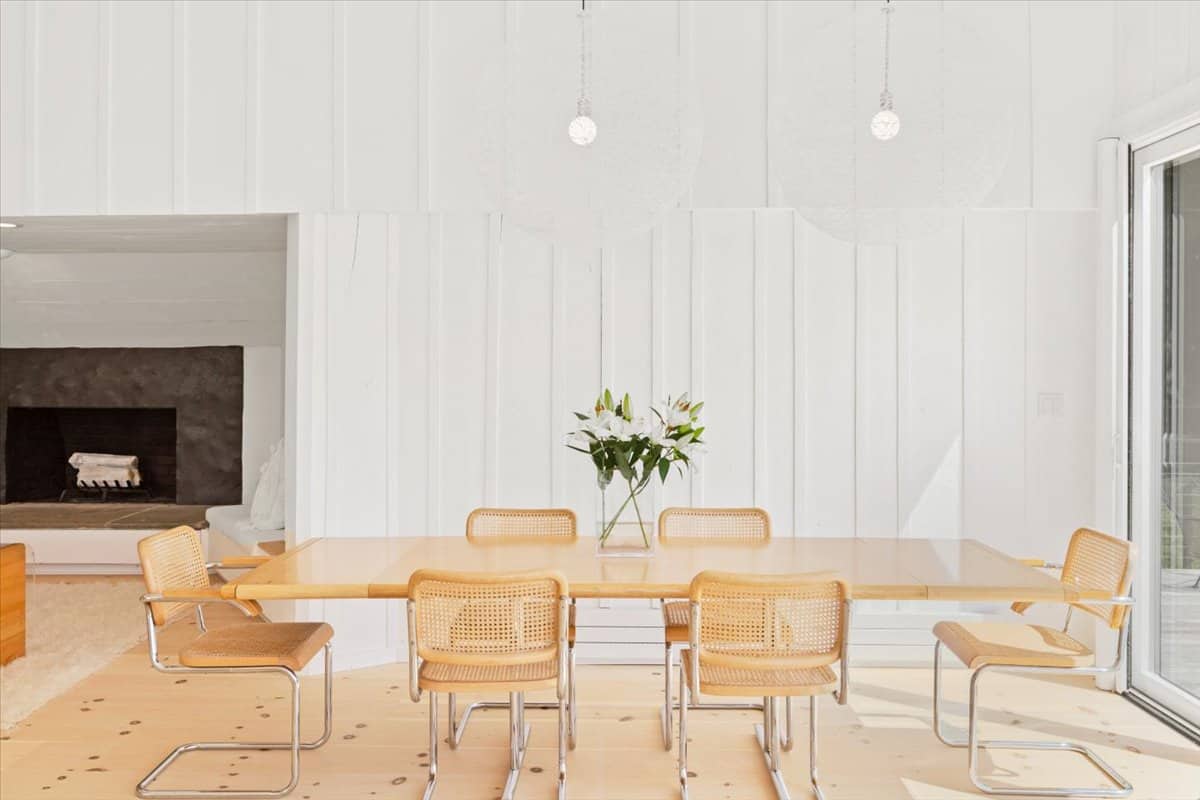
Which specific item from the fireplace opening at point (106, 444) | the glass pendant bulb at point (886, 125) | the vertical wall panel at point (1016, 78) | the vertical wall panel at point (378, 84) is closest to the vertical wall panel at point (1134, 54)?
the vertical wall panel at point (1016, 78)

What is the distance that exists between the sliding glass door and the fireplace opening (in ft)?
22.0

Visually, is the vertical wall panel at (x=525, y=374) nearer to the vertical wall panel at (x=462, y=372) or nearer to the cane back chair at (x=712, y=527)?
the vertical wall panel at (x=462, y=372)

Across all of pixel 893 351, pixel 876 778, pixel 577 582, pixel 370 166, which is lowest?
pixel 876 778

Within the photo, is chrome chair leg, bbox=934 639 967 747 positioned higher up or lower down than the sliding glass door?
lower down

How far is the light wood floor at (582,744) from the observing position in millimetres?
2869

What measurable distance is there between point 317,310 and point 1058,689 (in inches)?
151

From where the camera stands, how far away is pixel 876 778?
295 cm

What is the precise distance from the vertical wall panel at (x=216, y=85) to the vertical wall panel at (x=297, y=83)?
0.11 meters

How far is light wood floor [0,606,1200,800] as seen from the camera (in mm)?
2869

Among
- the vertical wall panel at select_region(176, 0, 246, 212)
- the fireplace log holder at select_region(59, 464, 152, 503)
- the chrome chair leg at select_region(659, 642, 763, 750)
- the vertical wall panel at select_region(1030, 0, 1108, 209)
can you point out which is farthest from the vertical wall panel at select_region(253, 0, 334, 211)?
the fireplace log holder at select_region(59, 464, 152, 503)

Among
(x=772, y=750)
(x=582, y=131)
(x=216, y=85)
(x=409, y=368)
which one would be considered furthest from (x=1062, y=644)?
(x=216, y=85)

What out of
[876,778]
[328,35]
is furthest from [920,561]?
[328,35]

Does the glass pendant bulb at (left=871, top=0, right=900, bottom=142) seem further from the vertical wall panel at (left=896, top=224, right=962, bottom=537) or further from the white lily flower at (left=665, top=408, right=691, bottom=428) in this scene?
the vertical wall panel at (left=896, top=224, right=962, bottom=537)

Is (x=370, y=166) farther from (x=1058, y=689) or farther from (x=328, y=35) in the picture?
(x=1058, y=689)
